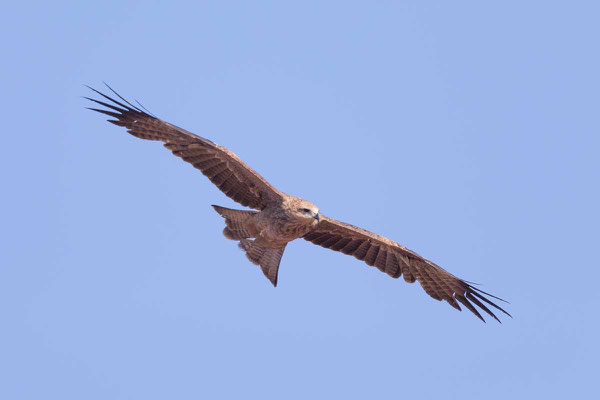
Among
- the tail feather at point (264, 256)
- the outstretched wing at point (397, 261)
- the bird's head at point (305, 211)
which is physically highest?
the outstretched wing at point (397, 261)

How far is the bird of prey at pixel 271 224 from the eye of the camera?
15852 mm

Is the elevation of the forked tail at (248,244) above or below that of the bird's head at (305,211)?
below

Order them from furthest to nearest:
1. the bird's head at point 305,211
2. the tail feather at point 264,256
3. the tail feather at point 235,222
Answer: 1. the tail feather at point 264,256
2. the tail feather at point 235,222
3. the bird's head at point 305,211

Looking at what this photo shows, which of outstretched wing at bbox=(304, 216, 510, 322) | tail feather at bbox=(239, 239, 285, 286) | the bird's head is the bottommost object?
tail feather at bbox=(239, 239, 285, 286)

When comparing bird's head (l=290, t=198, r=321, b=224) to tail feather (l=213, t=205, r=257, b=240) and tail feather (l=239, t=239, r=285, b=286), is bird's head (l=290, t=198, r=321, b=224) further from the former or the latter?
tail feather (l=239, t=239, r=285, b=286)

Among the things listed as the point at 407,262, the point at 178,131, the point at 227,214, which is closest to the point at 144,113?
the point at 178,131

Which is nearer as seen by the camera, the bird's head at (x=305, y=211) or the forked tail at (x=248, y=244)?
the bird's head at (x=305, y=211)

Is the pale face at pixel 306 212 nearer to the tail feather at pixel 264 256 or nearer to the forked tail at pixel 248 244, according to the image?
the forked tail at pixel 248 244

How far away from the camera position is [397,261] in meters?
17.6

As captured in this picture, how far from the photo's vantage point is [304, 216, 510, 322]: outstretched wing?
17188 millimetres

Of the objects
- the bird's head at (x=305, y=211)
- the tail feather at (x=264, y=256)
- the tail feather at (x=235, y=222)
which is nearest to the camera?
the bird's head at (x=305, y=211)

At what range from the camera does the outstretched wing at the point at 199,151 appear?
1580 centimetres

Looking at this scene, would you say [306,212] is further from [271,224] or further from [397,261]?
[397,261]

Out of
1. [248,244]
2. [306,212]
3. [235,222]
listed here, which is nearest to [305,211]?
[306,212]
